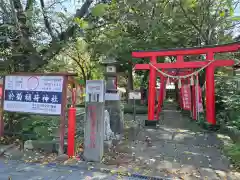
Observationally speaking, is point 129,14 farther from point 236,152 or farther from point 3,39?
point 236,152

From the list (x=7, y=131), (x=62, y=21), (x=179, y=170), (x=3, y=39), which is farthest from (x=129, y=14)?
(x=7, y=131)

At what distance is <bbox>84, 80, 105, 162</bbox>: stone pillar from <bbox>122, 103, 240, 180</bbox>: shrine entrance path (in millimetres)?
894

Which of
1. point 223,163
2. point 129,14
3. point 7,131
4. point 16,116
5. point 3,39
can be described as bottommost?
point 223,163

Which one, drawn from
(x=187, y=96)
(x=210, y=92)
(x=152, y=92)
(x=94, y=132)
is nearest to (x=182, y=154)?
(x=94, y=132)

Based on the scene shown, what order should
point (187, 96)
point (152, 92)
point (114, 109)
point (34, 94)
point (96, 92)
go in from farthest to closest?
1. point (187, 96)
2. point (152, 92)
3. point (114, 109)
4. point (34, 94)
5. point (96, 92)

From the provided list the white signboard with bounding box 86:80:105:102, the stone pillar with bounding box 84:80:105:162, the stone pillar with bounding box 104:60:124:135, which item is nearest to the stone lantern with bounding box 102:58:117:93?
the stone pillar with bounding box 104:60:124:135

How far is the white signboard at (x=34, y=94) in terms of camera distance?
5.11 meters

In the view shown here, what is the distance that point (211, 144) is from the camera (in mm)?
6281

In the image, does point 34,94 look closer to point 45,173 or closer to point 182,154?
point 45,173

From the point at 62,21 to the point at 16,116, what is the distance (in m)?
3.48

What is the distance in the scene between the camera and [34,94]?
529 cm

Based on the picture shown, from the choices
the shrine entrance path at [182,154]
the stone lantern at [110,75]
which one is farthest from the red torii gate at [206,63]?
the stone lantern at [110,75]

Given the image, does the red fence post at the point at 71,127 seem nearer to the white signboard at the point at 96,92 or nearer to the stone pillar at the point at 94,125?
the stone pillar at the point at 94,125

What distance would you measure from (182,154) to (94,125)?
2.40 meters
